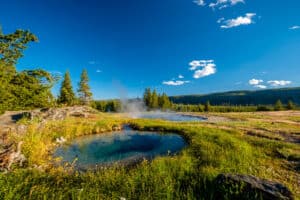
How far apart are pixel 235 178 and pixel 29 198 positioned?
5007 mm

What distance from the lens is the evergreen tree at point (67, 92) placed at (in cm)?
4956

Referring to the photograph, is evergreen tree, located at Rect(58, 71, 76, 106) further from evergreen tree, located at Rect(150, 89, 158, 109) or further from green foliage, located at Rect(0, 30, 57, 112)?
green foliage, located at Rect(0, 30, 57, 112)

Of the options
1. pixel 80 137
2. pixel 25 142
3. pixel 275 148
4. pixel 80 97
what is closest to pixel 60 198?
pixel 25 142

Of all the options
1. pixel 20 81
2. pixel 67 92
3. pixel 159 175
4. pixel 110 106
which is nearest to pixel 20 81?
pixel 20 81

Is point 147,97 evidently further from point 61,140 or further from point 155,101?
point 61,140

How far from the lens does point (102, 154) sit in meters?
12.1

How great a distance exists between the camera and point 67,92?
163ft

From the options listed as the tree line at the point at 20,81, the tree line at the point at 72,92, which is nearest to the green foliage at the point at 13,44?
the tree line at the point at 20,81

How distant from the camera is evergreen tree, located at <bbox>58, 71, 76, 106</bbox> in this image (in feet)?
163

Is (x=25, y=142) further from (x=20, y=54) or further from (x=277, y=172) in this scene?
(x=277, y=172)

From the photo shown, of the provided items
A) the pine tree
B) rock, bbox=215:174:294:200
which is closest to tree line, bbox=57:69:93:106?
the pine tree

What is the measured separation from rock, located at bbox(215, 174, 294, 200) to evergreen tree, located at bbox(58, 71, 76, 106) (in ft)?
164

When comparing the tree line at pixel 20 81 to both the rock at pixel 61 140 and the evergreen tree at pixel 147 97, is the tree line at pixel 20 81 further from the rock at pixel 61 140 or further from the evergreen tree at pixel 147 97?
the evergreen tree at pixel 147 97

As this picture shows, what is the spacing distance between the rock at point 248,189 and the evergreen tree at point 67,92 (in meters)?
50.1
